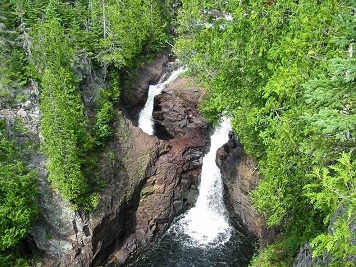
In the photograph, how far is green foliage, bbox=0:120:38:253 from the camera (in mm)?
19141

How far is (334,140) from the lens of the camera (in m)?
9.42

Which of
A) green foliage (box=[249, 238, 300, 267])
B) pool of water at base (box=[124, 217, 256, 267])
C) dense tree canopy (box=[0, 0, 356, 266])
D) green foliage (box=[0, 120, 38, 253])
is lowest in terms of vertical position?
pool of water at base (box=[124, 217, 256, 267])

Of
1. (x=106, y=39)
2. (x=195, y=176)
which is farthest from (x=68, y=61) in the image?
(x=195, y=176)

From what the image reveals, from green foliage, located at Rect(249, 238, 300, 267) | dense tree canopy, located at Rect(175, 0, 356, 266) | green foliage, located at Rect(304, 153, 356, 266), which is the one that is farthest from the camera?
green foliage, located at Rect(249, 238, 300, 267)

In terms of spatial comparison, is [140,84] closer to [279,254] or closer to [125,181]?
[125,181]

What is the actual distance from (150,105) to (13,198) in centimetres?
1940

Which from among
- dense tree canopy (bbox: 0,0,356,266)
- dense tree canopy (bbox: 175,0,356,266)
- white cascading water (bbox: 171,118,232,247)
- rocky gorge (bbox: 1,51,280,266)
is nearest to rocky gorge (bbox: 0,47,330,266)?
rocky gorge (bbox: 1,51,280,266)

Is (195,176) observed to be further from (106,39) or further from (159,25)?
(159,25)

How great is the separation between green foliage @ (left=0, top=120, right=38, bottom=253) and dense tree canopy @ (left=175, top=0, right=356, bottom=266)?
13623 mm

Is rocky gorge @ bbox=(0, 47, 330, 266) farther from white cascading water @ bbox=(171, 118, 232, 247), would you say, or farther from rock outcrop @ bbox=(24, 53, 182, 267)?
white cascading water @ bbox=(171, 118, 232, 247)

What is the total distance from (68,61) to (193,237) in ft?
57.9

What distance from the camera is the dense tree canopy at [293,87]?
8.18m

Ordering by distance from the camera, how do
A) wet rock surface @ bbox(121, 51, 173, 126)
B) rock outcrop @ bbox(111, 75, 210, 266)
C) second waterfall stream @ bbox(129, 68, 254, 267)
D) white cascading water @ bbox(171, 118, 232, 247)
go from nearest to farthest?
second waterfall stream @ bbox(129, 68, 254, 267) < white cascading water @ bbox(171, 118, 232, 247) < rock outcrop @ bbox(111, 75, 210, 266) < wet rock surface @ bbox(121, 51, 173, 126)

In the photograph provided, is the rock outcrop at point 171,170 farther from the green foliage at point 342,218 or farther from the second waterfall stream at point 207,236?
the green foliage at point 342,218
